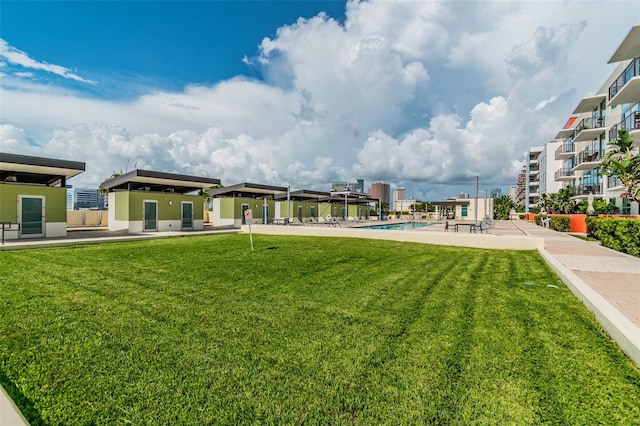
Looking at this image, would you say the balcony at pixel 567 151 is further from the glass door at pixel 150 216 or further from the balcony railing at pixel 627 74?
the glass door at pixel 150 216

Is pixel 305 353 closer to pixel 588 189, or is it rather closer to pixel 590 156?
pixel 590 156

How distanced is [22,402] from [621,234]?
15.2 m

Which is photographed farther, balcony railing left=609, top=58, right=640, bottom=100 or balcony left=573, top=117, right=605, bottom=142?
balcony left=573, top=117, right=605, bottom=142

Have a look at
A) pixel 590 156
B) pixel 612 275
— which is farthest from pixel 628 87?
pixel 612 275

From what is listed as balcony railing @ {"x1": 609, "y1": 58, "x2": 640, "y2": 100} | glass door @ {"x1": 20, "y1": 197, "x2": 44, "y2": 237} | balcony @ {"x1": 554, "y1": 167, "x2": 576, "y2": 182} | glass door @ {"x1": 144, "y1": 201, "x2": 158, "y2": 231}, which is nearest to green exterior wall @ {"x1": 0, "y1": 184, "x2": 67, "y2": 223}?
glass door @ {"x1": 20, "y1": 197, "x2": 44, "y2": 237}

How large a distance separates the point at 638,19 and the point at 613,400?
2146cm

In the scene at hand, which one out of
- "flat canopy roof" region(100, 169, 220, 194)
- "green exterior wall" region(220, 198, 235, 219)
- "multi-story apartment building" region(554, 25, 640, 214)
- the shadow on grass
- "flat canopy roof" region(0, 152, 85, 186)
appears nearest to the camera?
the shadow on grass

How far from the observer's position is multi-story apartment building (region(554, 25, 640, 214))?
1819cm

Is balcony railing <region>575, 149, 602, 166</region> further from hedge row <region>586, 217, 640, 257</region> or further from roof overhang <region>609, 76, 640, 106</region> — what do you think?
hedge row <region>586, 217, 640, 257</region>

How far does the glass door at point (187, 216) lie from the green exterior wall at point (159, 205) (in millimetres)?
262

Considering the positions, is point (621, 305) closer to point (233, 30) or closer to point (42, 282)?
point (42, 282)

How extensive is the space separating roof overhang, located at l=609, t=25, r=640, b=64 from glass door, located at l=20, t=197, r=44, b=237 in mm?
30348

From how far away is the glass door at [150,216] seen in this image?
63.1 feet

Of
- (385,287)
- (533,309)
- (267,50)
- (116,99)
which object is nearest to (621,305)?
(533,309)
